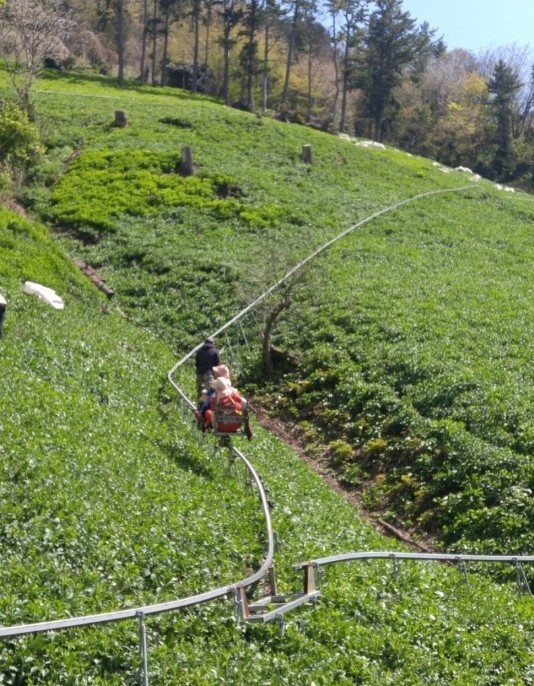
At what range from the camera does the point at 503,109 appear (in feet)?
277

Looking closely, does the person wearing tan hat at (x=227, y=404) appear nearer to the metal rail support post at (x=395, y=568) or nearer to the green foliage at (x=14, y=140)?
the metal rail support post at (x=395, y=568)

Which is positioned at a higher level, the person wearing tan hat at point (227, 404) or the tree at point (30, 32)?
the tree at point (30, 32)

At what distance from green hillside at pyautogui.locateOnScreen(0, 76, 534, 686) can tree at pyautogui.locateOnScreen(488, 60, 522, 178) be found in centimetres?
3895

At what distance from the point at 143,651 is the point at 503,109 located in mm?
83920

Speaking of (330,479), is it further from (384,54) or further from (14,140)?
(384,54)

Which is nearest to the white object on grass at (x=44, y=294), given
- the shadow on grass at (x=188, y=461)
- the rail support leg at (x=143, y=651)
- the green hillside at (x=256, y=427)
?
the green hillside at (x=256, y=427)

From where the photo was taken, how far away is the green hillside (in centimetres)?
946

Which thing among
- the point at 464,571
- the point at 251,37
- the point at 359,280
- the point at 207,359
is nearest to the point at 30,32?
the point at 359,280

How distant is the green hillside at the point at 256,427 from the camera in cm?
946

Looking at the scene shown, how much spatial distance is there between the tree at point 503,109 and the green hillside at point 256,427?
3895cm

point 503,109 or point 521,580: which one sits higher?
point 503,109

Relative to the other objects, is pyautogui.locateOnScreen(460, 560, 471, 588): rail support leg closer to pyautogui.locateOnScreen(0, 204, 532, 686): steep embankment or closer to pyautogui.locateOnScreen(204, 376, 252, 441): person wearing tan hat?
pyautogui.locateOnScreen(0, 204, 532, 686): steep embankment

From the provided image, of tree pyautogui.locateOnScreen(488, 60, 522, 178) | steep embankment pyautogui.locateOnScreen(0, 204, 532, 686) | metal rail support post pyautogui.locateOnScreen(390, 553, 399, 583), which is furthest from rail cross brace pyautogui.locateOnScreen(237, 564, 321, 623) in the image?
tree pyautogui.locateOnScreen(488, 60, 522, 178)

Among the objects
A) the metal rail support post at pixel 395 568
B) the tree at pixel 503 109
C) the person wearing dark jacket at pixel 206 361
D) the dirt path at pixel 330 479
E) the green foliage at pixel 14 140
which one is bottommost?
the dirt path at pixel 330 479
